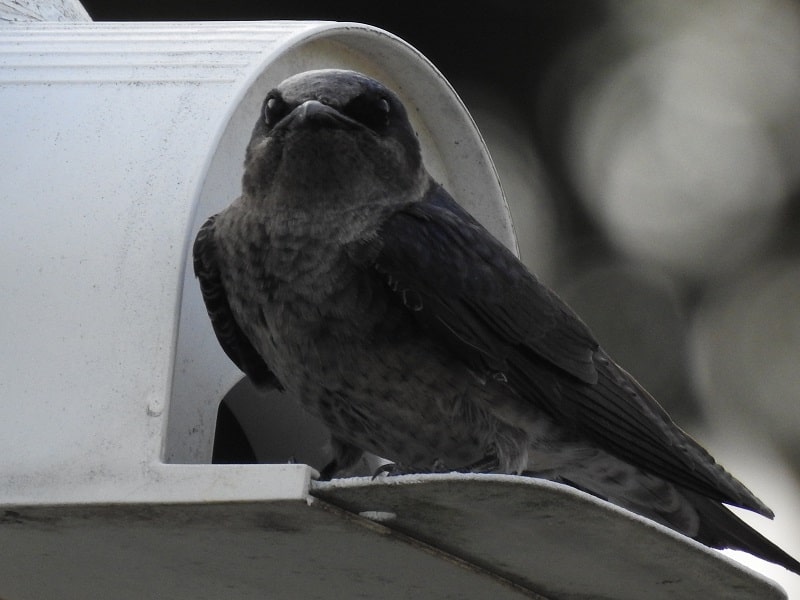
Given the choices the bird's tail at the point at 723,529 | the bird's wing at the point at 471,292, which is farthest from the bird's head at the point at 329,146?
the bird's tail at the point at 723,529

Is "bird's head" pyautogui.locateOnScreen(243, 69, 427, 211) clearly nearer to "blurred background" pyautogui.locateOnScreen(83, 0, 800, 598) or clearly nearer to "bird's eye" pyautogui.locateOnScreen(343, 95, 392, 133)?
"bird's eye" pyautogui.locateOnScreen(343, 95, 392, 133)

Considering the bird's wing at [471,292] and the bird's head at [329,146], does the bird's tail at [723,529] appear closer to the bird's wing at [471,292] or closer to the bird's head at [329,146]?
the bird's wing at [471,292]

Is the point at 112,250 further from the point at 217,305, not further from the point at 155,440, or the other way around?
the point at 217,305

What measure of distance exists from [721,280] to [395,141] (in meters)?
4.29

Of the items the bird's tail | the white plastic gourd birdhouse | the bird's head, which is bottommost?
the bird's tail

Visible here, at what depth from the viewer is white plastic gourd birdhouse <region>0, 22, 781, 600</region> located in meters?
2.88

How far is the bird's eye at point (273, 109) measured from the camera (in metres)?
3.66

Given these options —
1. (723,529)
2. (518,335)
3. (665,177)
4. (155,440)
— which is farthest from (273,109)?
(665,177)

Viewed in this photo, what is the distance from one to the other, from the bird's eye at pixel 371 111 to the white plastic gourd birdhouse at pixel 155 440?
201 mm

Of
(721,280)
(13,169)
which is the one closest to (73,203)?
(13,169)

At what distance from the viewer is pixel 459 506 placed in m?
2.85

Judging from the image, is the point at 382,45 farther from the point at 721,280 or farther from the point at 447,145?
the point at 721,280

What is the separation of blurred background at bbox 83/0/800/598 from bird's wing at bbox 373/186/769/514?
338 cm

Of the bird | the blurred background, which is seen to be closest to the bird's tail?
the bird
